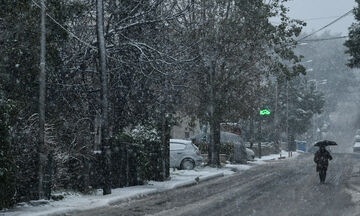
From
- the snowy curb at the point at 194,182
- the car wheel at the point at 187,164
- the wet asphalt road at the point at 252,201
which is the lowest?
the wet asphalt road at the point at 252,201

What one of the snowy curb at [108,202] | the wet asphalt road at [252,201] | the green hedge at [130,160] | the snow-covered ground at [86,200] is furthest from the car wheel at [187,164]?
the wet asphalt road at [252,201]

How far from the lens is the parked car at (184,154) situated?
35169mm

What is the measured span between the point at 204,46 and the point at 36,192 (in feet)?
69.2

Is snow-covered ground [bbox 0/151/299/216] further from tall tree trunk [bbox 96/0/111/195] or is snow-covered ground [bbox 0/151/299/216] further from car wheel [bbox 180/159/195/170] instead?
car wheel [bbox 180/159/195/170]

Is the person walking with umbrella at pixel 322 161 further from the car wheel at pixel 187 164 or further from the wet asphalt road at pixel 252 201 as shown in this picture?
the car wheel at pixel 187 164

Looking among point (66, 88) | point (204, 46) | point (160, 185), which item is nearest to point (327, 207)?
point (160, 185)

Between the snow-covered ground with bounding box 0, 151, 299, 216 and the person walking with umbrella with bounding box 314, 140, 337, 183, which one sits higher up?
the person walking with umbrella with bounding box 314, 140, 337, 183

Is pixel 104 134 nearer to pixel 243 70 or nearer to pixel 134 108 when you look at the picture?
pixel 134 108

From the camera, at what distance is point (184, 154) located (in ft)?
116

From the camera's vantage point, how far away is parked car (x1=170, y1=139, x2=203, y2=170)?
35169 mm

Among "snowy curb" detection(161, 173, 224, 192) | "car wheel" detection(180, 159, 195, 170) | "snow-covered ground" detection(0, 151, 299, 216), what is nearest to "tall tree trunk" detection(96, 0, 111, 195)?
"snow-covered ground" detection(0, 151, 299, 216)

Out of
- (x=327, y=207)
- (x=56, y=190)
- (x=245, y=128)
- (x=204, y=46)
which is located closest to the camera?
(x=327, y=207)

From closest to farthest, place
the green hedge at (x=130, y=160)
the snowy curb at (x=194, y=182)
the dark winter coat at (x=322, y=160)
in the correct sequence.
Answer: the green hedge at (x=130, y=160), the snowy curb at (x=194, y=182), the dark winter coat at (x=322, y=160)

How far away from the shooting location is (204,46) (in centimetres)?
3684
